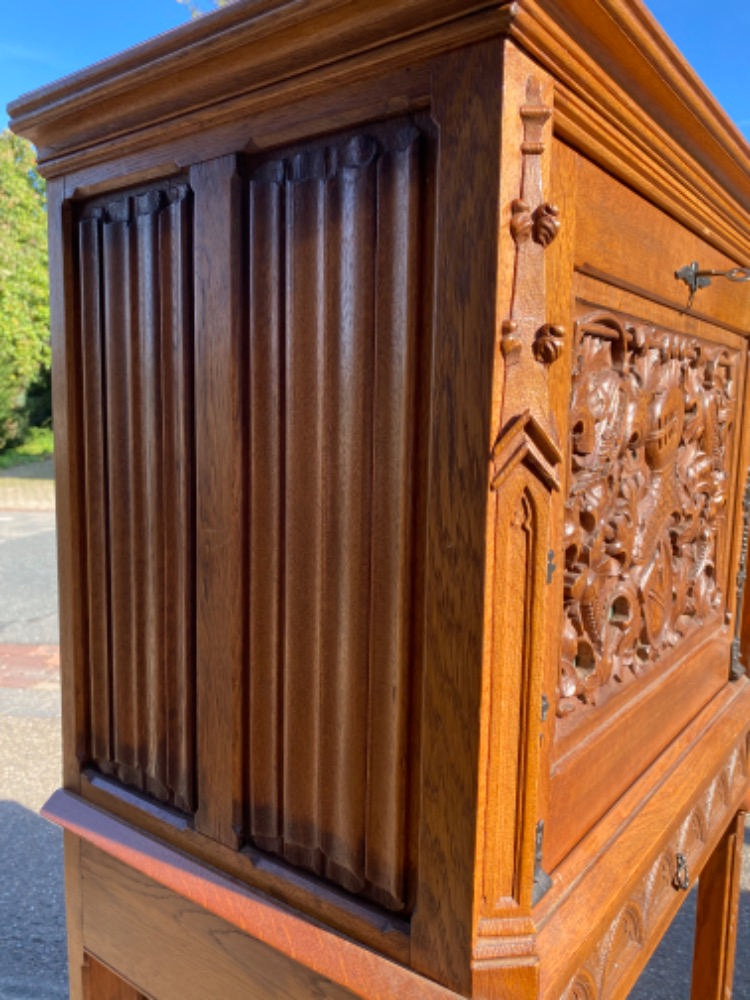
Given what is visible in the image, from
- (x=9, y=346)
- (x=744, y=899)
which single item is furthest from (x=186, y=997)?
(x=9, y=346)

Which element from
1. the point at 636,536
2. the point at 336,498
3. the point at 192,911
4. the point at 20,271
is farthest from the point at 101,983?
the point at 20,271

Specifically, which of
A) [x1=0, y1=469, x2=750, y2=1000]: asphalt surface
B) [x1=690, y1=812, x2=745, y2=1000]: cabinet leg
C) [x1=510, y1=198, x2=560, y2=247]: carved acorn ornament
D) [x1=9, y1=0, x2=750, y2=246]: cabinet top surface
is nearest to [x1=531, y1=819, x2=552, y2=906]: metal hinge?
[x1=510, y1=198, x2=560, y2=247]: carved acorn ornament

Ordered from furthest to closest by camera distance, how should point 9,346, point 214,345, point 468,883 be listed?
point 9,346 → point 214,345 → point 468,883

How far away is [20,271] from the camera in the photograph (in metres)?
11.7

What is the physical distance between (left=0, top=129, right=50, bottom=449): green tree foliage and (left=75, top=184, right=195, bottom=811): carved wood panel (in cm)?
1176

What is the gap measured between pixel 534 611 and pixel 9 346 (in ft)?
42.4

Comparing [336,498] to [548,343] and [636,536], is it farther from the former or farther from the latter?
[636,536]

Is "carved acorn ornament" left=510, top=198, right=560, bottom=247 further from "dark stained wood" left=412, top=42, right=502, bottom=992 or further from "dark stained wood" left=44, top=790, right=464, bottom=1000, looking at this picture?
"dark stained wood" left=44, top=790, right=464, bottom=1000

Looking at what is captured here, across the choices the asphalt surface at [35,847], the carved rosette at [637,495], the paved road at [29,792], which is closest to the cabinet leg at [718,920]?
the asphalt surface at [35,847]

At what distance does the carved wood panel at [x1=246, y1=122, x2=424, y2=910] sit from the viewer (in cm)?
71

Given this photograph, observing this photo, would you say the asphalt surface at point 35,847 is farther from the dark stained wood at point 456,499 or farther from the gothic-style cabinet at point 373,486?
the dark stained wood at point 456,499

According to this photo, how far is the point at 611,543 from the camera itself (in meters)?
0.95

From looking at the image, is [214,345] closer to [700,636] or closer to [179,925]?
[179,925]

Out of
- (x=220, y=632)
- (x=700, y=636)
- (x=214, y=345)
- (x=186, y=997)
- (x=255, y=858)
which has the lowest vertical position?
(x=186, y=997)
